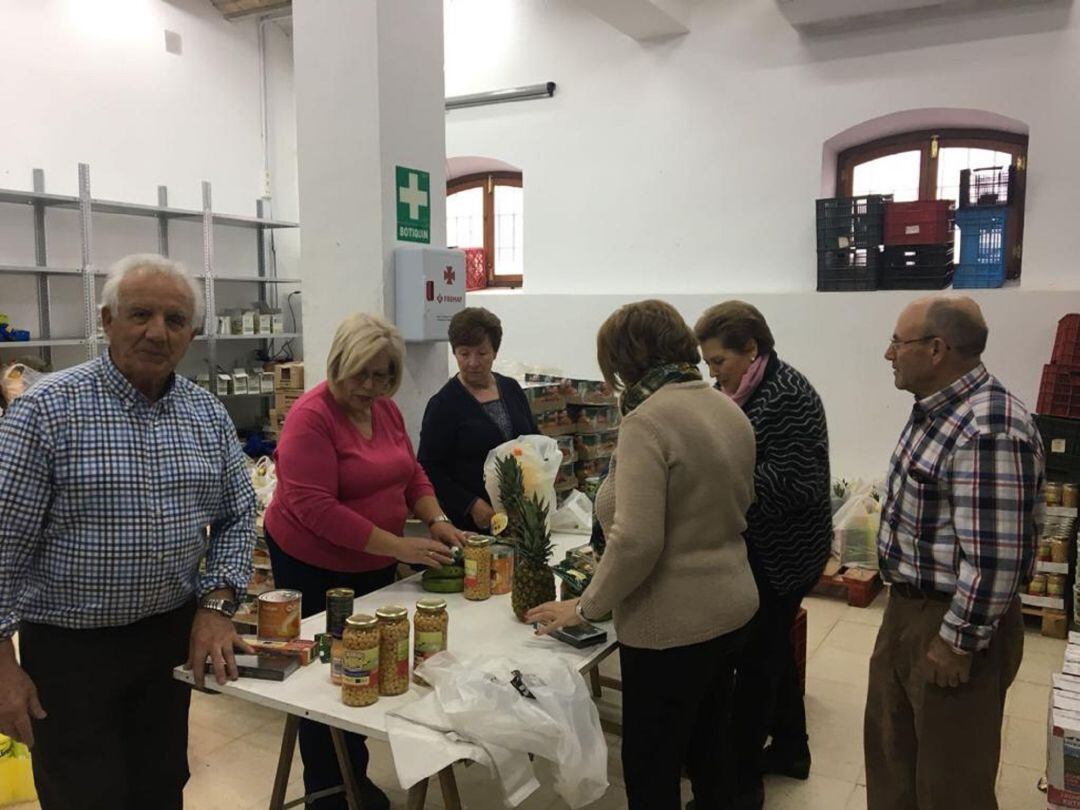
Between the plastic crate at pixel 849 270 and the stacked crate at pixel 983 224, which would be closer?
the stacked crate at pixel 983 224

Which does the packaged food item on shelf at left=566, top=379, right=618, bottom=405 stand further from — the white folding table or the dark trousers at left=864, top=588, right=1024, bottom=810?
the dark trousers at left=864, top=588, right=1024, bottom=810

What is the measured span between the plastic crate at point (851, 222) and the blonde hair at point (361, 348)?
153 inches

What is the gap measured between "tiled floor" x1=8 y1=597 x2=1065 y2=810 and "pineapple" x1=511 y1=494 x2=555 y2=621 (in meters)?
0.92

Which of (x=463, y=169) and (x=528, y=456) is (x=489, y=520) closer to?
(x=528, y=456)

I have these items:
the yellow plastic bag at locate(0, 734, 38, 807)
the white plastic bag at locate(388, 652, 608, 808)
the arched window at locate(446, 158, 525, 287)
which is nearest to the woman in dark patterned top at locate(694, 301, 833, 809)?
the white plastic bag at locate(388, 652, 608, 808)

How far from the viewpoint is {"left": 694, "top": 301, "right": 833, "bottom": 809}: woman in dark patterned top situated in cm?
245

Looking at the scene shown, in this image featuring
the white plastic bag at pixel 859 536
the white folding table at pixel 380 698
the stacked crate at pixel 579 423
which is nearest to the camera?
the white folding table at pixel 380 698

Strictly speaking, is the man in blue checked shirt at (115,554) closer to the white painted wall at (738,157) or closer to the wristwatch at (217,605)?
the wristwatch at (217,605)

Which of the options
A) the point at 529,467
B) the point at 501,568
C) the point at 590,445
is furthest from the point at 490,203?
the point at 501,568

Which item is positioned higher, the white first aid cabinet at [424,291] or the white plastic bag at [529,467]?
the white first aid cabinet at [424,291]

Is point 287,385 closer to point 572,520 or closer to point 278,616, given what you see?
point 572,520

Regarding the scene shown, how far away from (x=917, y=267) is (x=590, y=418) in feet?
8.43

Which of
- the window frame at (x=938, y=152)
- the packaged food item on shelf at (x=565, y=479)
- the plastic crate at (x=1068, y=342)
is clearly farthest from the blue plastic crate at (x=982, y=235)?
the packaged food item on shelf at (x=565, y=479)

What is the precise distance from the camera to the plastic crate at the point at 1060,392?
457 centimetres
